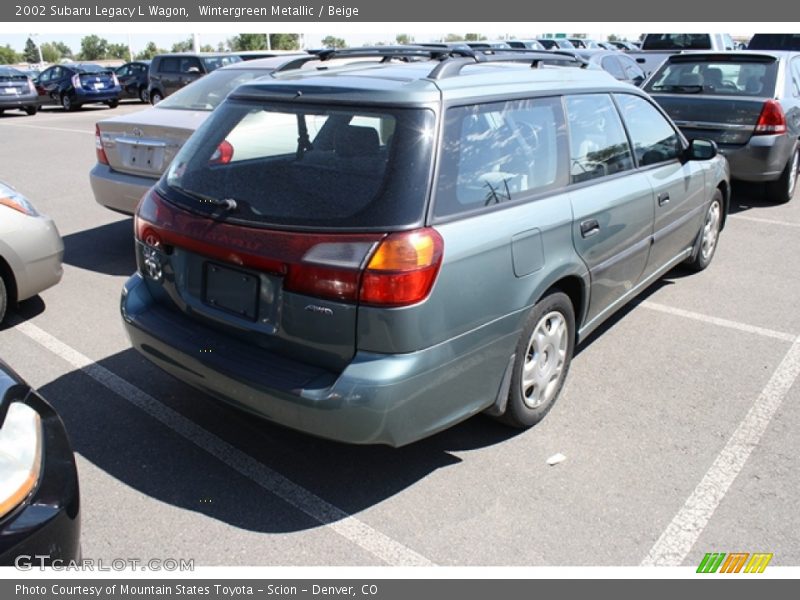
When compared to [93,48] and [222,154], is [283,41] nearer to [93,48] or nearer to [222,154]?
[93,48]

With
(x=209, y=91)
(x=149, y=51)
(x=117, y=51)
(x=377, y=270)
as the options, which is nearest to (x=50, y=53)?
(x=117, y=51)

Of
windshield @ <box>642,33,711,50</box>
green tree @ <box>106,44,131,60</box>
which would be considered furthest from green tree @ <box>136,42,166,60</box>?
windshield @ <box>642,33,711,50</box>

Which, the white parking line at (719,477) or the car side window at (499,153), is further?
the car side window at (499,153)

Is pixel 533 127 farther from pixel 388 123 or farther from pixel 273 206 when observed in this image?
pixel 273 206

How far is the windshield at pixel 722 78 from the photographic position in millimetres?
7871

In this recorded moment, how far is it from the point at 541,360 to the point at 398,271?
124 centimetres

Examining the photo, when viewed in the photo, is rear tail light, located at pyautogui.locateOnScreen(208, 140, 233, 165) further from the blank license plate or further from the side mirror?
the side mirror

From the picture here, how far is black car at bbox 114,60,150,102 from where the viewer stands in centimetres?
2533

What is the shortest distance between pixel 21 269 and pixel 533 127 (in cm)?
353

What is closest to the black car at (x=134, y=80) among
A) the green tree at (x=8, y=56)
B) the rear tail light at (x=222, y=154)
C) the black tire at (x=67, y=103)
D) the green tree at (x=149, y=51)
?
the black tire at (x=67, y=103)

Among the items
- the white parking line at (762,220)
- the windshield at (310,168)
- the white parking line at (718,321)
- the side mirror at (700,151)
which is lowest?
the white parking line at (718,321)

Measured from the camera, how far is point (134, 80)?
25.6 m

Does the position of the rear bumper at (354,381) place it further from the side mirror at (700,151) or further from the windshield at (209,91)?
the windshield at (209,91)

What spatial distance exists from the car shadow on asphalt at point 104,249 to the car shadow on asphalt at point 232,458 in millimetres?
2364
